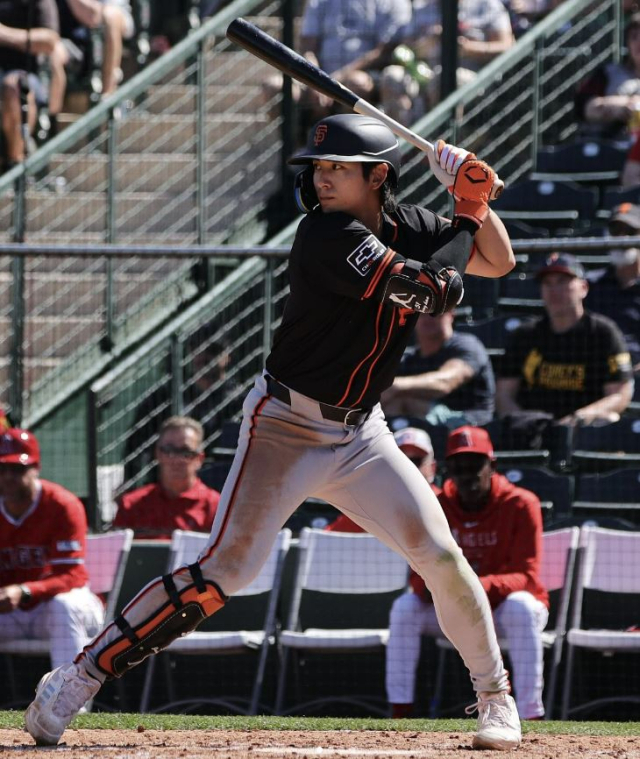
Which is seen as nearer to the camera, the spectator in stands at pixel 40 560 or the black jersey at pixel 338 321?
the black jersey at pixel 338 321

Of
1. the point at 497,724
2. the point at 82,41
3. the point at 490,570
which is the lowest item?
the point at 497,724

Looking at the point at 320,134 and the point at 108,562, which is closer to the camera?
the point at 320,134

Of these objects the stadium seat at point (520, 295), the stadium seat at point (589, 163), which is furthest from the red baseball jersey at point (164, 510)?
the stadium seat at point (589, 163)

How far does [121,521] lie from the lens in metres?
7.74

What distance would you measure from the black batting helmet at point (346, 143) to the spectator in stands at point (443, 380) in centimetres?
342

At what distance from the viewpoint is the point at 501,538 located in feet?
22.6

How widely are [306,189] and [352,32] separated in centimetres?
659

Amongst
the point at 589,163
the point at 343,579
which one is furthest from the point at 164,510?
the point at 589,163

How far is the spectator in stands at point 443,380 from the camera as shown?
7883 millimetres

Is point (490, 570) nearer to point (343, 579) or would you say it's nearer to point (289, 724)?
point (343, 579)

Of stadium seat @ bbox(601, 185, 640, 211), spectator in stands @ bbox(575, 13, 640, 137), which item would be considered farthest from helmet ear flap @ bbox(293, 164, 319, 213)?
spectator in stands @ bbox(575, 13, 640, 137)

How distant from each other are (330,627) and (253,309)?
1.81 metres

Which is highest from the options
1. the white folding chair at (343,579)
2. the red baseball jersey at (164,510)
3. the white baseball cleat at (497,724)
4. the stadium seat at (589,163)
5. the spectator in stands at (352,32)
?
the spectator in stands at (352,32)

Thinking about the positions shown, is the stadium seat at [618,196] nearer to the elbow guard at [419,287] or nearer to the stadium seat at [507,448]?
the stadium seat at [507,448]
